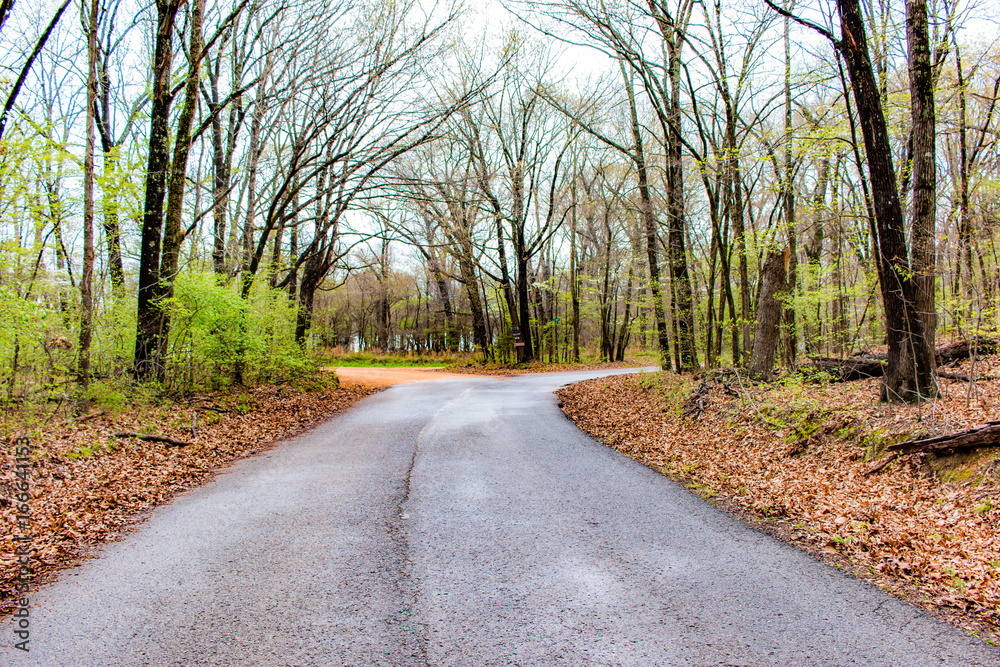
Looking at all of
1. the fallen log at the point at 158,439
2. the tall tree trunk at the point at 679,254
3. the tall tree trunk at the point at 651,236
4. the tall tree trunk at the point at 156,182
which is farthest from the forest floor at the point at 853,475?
the tall tree trunk at the point at 156,182

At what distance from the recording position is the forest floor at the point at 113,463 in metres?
4.16

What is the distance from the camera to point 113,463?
243 inches

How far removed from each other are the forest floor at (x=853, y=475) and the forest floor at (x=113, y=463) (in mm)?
5717

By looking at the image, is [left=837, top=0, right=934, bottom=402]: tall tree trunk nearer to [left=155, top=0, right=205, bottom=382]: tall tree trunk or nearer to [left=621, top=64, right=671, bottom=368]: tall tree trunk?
[left=621, top=64, right=671, bottom=368]: tall tree trunk

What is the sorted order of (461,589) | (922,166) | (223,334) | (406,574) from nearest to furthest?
(461,589) < (406,574) < (922,166) < (223,334)

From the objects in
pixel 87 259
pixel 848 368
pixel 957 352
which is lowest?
pixel 848 368

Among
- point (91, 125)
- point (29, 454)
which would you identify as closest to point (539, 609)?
point (29, 454)

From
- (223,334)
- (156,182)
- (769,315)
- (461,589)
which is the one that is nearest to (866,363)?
(769,315)

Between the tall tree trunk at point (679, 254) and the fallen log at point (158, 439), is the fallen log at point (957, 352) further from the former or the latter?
the fallen log at point (158, 439)

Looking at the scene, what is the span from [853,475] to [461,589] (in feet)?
15.1

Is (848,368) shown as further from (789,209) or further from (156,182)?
(156,182)

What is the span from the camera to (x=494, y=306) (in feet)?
150

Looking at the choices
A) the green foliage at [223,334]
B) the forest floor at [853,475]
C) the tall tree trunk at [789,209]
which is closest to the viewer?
the forest floor at [853,475]

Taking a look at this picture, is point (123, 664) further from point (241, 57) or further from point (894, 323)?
point (241, 57)
